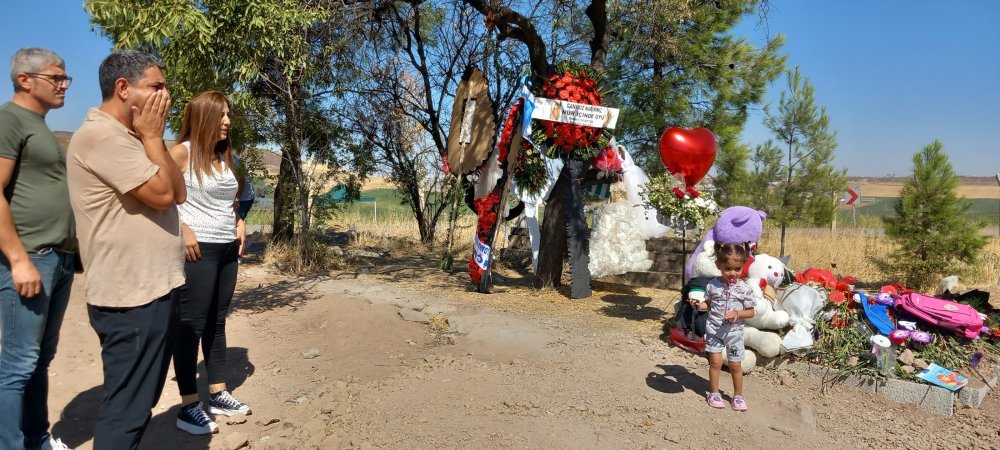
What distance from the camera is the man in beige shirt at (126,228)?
87.2 inches

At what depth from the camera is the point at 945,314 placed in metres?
4.83

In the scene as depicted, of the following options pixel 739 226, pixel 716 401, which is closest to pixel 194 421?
pixel 716 401

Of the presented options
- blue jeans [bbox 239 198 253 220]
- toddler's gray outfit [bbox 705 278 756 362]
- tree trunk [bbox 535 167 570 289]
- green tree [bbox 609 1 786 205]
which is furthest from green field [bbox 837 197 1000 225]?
blue jeans [bbox 239 198 253 220]

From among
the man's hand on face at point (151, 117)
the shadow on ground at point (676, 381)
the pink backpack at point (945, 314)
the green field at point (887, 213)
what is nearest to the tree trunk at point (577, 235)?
the shadow on ground at point (676, 381)

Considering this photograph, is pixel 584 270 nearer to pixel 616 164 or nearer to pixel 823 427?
pixel 616 164

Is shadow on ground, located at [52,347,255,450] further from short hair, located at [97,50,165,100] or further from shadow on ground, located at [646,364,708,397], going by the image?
shadow on ground, located at [646,364,708,397]

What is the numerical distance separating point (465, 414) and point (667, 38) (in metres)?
6.98

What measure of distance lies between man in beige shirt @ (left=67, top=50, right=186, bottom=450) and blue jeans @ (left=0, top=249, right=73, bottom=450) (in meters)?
0.48

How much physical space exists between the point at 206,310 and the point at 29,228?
2.89ft

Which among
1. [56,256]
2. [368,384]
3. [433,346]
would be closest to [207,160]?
[56,256]

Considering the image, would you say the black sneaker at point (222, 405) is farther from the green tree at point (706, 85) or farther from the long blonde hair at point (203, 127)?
the green tree at point (706, 85)

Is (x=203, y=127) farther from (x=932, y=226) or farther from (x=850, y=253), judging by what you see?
(x=850, y=253)

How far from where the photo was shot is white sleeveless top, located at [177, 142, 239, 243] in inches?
125

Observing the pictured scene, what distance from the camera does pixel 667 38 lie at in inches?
351
